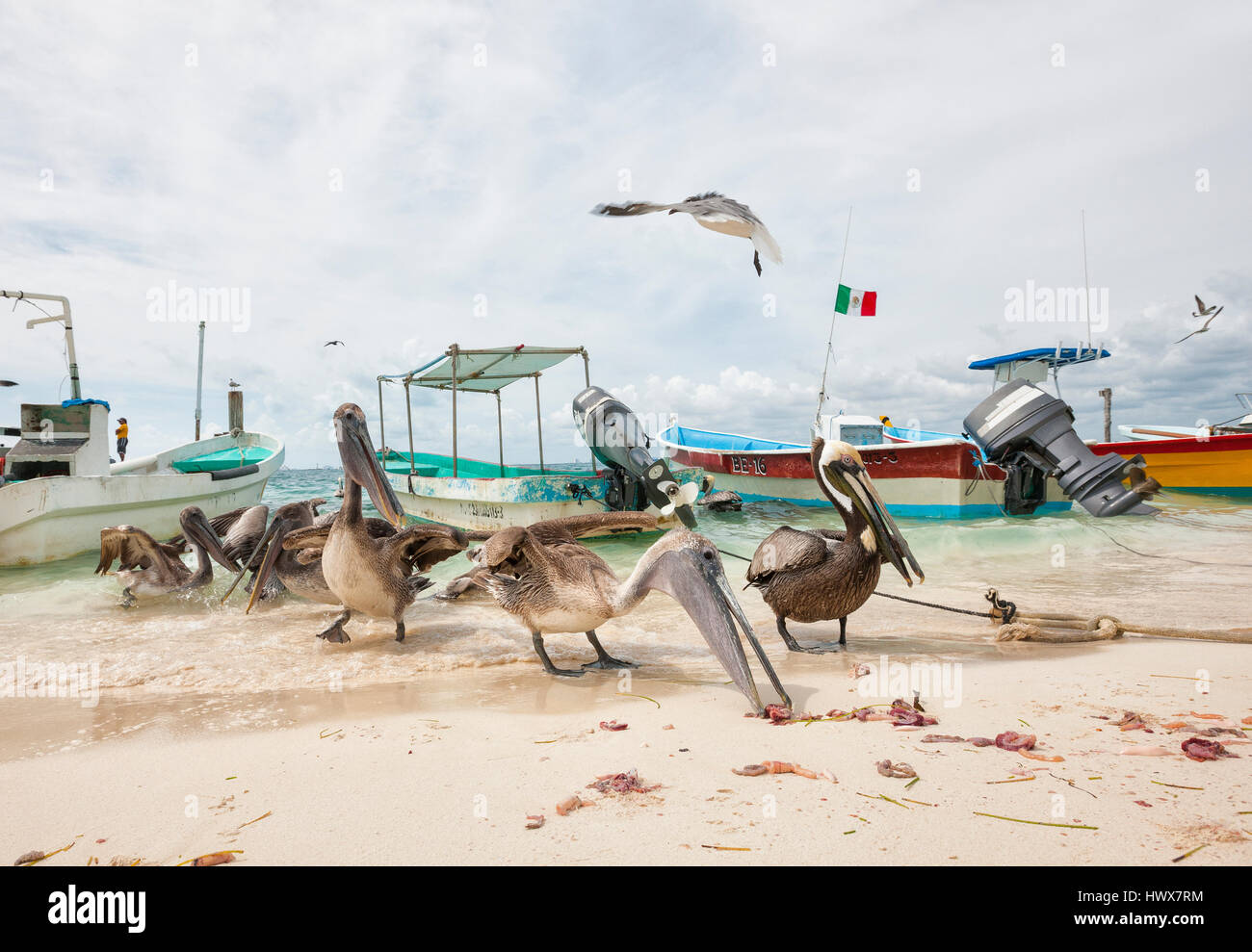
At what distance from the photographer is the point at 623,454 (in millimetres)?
13211

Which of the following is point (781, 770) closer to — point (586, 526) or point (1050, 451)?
point (586, 526)

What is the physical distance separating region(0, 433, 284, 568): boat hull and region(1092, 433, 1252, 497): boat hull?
67.2 feet

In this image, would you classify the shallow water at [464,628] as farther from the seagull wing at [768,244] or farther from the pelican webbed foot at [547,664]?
the seagull wing at [768,244]

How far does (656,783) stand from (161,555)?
771 cm

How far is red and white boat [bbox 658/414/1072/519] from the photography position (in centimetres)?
1531

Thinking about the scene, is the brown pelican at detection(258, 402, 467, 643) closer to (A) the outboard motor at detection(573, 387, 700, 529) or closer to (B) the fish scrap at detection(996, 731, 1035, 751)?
(B) the fish scrap at detection(996, 731, 1035, 751)

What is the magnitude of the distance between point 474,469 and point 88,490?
11.9m

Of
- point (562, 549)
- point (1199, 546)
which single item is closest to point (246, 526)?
point (562, 549)

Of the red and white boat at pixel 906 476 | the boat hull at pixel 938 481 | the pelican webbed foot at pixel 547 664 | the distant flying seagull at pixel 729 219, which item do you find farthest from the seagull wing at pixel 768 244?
the boat hull at pixel 938 481

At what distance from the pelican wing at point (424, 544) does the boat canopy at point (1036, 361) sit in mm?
13426

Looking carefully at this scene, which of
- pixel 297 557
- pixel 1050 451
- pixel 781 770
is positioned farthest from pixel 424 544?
pixel 1050 451

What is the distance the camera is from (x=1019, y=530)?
44.5ft

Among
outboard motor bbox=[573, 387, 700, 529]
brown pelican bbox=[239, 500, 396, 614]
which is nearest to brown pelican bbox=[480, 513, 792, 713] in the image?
brown pelican bbox=[239, 500, 396, 614]

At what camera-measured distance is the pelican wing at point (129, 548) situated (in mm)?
7754
